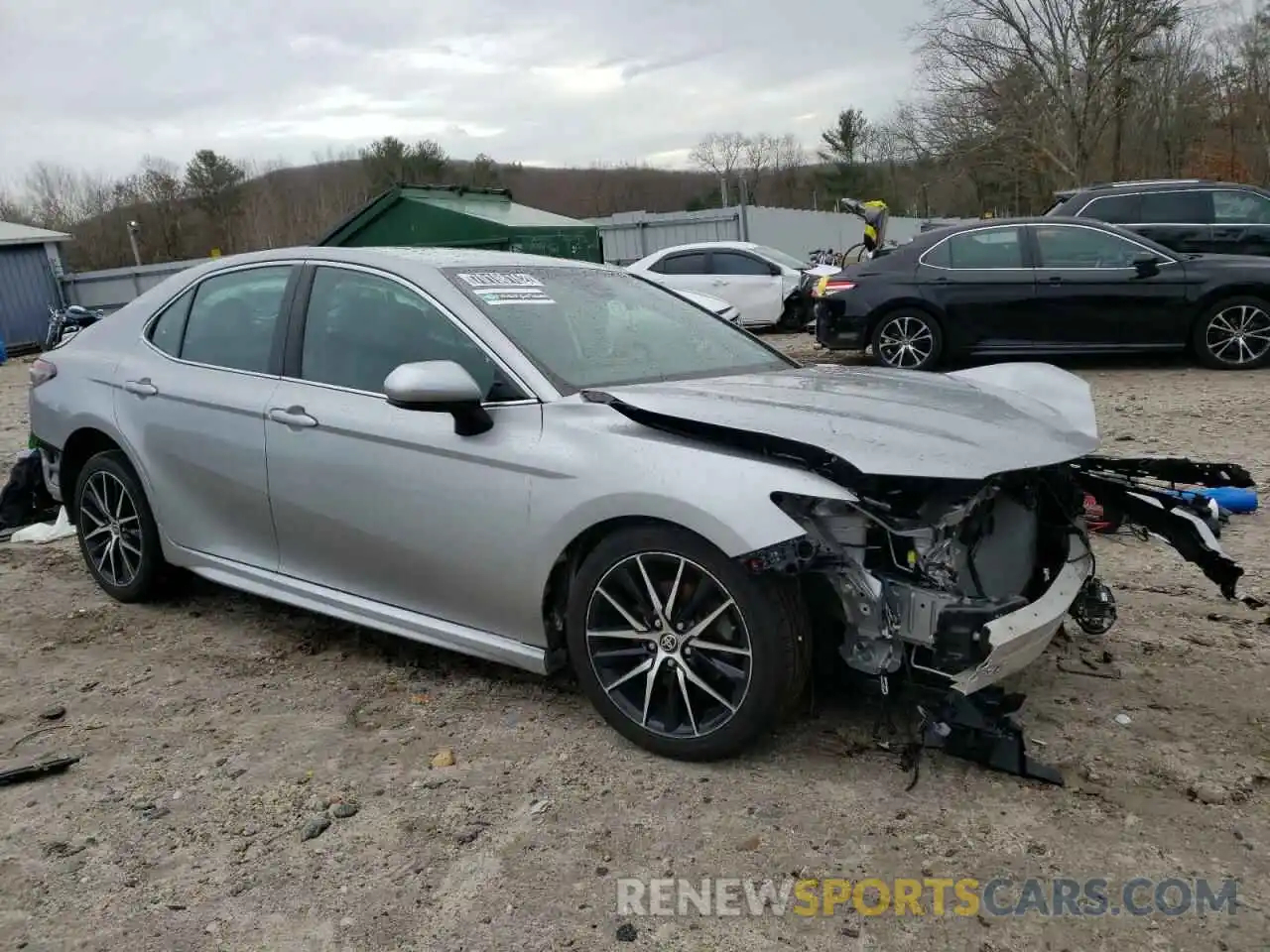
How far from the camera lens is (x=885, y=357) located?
995 centimetres

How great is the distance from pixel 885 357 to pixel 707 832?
8016mm

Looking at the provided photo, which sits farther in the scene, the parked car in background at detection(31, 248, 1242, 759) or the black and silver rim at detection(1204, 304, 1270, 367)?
the black and silver rim at detection(1204, 304, 1270, 367)

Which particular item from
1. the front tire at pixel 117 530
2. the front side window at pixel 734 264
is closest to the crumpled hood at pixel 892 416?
the front tire at pixel 117 530

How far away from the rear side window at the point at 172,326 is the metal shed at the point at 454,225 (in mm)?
6677

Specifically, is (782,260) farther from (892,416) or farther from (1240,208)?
(892,416)

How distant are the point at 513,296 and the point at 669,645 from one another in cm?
140

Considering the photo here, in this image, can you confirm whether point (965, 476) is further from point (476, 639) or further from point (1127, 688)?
point (476, 639)

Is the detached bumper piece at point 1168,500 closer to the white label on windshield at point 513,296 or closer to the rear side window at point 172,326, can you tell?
the white label on windshield at point 513,296

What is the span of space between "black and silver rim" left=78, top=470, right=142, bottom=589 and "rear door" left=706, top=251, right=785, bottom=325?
11.5 metres

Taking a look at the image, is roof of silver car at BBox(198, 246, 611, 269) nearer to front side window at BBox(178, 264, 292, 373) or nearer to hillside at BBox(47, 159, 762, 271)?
front side window at BBox(178, 264, 292, 373)

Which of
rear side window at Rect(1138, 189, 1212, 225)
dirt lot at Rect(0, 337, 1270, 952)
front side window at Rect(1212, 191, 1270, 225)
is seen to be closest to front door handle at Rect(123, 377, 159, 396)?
dirt lot at Rect(0, 337, 1270, 952)

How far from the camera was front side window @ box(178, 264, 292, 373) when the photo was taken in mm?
A: 3857

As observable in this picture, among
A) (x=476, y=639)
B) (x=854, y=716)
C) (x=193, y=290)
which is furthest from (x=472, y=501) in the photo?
(x=193, y=290)

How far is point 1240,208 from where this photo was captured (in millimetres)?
11234
